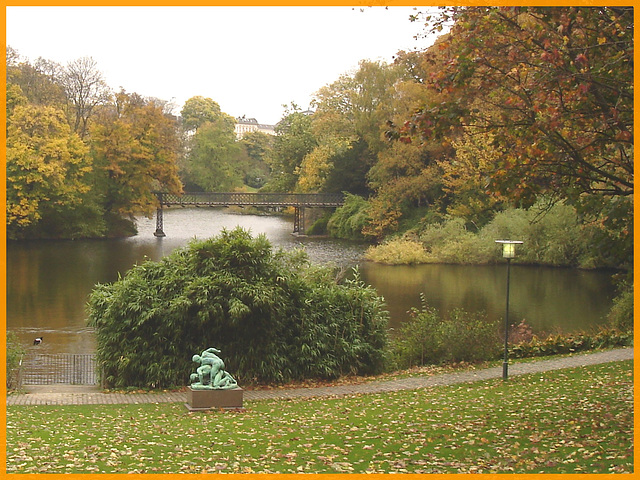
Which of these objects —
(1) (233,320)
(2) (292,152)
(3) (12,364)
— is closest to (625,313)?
(1) (233,320)

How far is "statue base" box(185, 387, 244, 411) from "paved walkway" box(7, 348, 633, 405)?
163 cm

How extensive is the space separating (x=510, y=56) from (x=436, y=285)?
25302mm

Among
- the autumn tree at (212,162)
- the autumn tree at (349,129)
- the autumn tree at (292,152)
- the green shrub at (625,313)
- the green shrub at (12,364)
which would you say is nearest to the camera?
the green shrub at (12,364)

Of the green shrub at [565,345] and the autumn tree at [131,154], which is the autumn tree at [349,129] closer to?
the autumn tree at [131,154]

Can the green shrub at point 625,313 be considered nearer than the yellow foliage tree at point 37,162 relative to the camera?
Yes

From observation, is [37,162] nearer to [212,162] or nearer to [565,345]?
[565,345]

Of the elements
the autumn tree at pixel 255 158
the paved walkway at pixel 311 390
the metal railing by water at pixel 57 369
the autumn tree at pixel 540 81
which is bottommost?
the metal railing by water at pixel 57 369

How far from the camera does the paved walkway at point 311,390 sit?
51.2 feet

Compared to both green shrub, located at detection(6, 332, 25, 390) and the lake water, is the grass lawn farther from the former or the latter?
the lake water

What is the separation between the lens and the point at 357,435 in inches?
422

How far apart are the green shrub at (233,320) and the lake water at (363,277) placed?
1418mm

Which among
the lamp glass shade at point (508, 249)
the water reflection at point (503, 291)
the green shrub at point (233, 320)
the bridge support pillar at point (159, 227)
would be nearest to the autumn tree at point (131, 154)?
the bridge support pillar at point (159, 227)

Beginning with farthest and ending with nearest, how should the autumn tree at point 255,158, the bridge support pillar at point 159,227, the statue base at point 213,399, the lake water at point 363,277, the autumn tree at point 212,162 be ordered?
the autumn tree at point 255,158 < the autumn tree at point 212,162 < the bridge support pillar at point 159,227 < the lake water at point 363,277 < the statue base at point 213,399

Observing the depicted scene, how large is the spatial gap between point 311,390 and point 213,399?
12.2 ft
